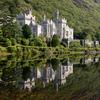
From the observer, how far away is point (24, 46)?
90.5 metres

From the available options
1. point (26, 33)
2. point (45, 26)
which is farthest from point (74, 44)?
point (26, 33)

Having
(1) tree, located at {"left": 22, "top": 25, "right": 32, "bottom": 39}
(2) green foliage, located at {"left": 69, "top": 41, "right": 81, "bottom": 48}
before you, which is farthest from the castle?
(1) tree, located at {"left": 22, "top": 25, "right": 32, "bottom": 39}

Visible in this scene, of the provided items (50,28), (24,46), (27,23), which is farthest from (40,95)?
(50,28)

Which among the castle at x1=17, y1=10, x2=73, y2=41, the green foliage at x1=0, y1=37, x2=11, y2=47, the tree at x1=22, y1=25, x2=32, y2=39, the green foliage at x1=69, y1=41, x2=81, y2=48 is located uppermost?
the castle at x1=17, y1=10, x2=73, y2=41

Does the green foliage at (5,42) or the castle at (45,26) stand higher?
the castle at (45,26)

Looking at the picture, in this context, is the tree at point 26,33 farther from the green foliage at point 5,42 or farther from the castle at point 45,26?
the green foliage at point 5,42

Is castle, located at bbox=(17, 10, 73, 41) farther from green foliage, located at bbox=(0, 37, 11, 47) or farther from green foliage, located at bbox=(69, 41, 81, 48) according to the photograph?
green foliage, located at bbox=(0, 37, 11, 47)

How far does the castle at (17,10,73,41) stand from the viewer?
11425 cm

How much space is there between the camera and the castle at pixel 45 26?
114m

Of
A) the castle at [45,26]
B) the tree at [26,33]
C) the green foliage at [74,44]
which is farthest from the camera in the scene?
the green foliage at [74,44]

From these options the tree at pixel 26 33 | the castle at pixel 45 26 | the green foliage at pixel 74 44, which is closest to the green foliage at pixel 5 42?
the tree at pixel 26 33

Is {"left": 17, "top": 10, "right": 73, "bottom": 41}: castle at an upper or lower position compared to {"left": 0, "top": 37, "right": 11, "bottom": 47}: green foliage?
upper

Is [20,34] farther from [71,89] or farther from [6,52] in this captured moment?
[71,89]

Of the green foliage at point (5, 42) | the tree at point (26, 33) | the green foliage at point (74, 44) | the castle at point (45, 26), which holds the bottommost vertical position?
the green foliage at point (74, 44)
